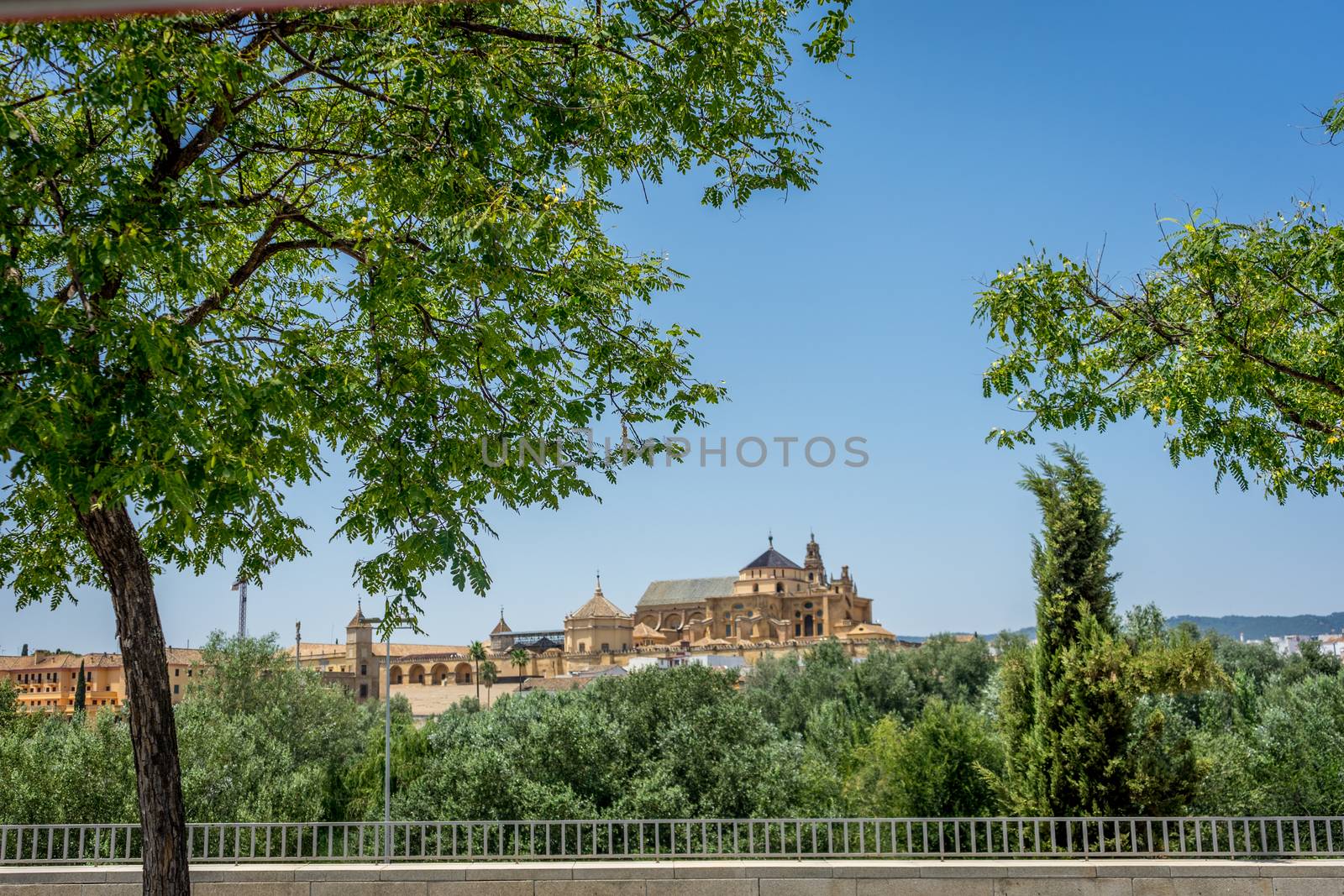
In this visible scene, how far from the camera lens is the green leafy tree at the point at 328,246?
157 inches

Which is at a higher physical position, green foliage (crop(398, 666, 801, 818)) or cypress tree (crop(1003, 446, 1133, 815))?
cypress tree (crop(1003, 446, 1133, 815))

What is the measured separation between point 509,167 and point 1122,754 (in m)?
9.76

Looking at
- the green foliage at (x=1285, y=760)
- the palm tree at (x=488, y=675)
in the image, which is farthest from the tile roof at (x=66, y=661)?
the green foliage at (x=1285, y=760)

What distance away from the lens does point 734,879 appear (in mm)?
7012

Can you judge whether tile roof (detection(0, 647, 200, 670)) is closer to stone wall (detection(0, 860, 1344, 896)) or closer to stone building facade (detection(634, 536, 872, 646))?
stone building facade (detection(634, 536, 872, 646))

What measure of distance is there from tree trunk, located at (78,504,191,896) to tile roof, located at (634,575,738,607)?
348ft

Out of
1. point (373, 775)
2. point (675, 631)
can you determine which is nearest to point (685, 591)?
point (675, 631)

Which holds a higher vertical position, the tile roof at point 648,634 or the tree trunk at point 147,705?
the tree trunk at point 147,705

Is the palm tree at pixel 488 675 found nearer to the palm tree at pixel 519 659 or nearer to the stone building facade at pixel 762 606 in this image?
the palm tree at pixel 519 659

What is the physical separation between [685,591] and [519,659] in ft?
95.0

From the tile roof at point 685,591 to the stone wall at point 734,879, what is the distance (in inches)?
4101

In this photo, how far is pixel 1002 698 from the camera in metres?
13.0

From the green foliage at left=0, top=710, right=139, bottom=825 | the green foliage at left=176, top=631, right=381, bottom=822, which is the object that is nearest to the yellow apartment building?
the green foliage at left=176, top=631, right=381, bottom=822

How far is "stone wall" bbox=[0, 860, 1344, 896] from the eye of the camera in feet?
23.0
